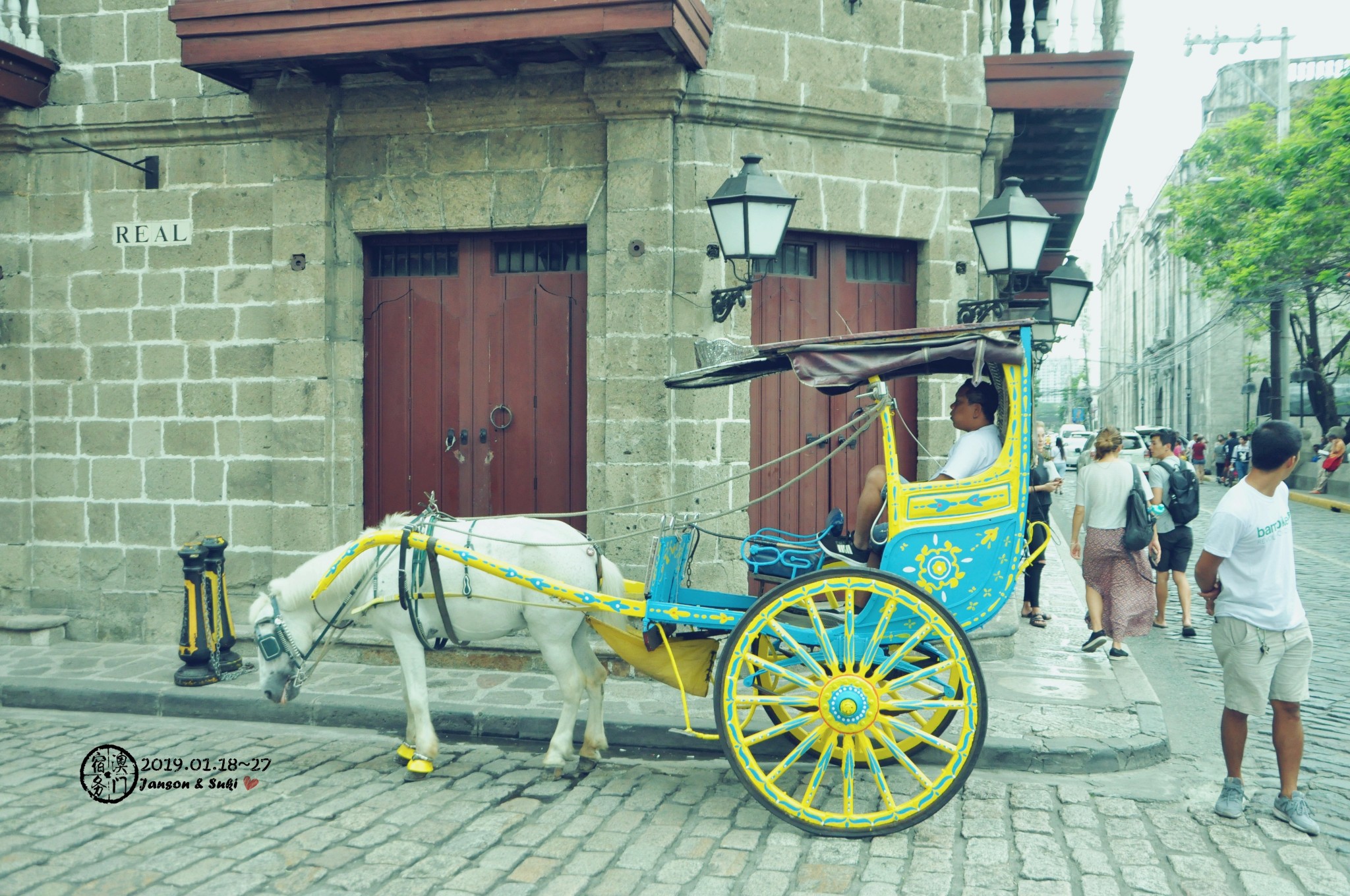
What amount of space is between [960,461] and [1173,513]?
16.0 feet

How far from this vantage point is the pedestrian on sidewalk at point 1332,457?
21695mm

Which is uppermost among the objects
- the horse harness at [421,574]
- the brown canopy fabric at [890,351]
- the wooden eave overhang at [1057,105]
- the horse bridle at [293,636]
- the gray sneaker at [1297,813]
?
the wooden eave overhang at [1057,105]

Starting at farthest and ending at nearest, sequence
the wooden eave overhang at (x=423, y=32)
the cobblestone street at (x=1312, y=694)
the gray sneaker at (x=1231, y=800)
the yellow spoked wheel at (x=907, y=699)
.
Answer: the wooden eave overhang at (x=423, y=32) < the cobblestone street at (x=1312, y=694) < the yellow spoked wheel at (x=907, y=699) < the gray sneaker at (x=1231, y=800)

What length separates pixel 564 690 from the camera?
5.11m

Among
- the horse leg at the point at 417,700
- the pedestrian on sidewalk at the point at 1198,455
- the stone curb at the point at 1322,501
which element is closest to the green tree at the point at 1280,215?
the stone curb at the point at 1322,501

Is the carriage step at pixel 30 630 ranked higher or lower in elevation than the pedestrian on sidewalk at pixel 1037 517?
lower

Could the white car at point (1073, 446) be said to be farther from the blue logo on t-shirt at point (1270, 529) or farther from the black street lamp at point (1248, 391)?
the blue logo on t-shirt at point (1270, 529)

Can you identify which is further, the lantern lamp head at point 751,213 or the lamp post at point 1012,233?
the lamp post at point 1012,233

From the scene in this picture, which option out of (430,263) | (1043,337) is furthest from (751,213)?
(1043,337)

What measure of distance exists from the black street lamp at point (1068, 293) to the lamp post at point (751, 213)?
408 cm

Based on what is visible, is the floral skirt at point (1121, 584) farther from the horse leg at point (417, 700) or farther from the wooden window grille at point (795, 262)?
the horse leg at point (417, 700)

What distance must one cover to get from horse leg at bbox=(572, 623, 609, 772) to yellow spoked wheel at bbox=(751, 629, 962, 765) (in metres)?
0.83

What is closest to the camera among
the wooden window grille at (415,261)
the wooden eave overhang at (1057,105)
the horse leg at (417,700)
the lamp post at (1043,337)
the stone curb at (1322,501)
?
the horse leg at (417,700)

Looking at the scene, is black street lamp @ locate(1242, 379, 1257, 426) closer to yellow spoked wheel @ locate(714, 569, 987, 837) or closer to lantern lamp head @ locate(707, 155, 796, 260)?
lantern lamp head @ locate(707, 155, 796, 260)
